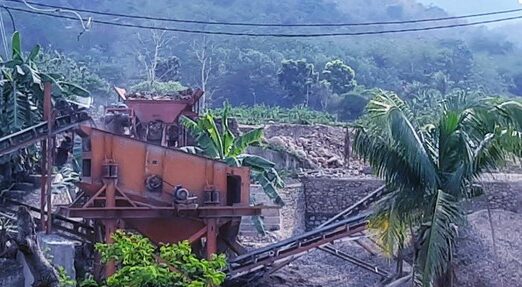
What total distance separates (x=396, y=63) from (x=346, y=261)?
61716 millimetres

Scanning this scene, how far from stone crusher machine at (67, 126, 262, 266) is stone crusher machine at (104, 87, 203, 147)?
5.89 metres

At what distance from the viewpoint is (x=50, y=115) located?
609 inches

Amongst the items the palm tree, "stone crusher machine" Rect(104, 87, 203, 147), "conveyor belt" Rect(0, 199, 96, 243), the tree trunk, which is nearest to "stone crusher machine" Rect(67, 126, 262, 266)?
"conveyor belt" Rect(0, 199, 96, 243)

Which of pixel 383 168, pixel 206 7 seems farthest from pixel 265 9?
pixel 383 168

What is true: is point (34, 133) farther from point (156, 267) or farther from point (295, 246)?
point (156, 267)

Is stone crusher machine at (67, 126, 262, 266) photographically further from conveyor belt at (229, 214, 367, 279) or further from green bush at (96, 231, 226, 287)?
green bush at (96, 231, 226, 287)

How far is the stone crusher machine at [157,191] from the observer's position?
15391mm

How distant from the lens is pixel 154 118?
2202 centimetres

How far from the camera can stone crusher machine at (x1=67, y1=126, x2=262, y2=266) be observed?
1539cm

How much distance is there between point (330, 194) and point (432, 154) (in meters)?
13.8

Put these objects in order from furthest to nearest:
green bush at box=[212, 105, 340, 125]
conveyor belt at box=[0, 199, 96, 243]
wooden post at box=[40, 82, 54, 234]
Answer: green bush at box=[212, 105, 340, 125] → conveyor belt at box=[0, 199, 96, 243] → wooden post at box=[40, 82, 54, 234]

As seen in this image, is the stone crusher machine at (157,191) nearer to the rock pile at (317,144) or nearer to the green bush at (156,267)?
the green bush at (156,267)

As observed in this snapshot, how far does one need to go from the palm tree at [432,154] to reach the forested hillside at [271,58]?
37038mm

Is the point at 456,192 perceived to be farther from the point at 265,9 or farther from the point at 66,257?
the point at 265,9
